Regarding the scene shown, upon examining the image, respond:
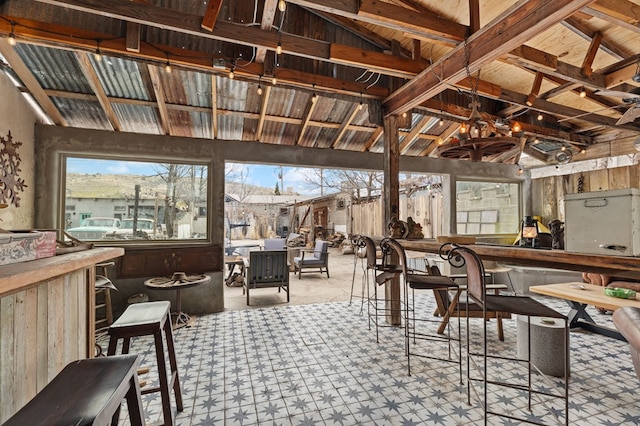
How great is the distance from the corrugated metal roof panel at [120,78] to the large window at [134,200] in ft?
3.35

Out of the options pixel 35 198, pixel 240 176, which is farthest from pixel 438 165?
pixel 240 176

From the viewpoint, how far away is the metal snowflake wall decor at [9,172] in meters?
3.20

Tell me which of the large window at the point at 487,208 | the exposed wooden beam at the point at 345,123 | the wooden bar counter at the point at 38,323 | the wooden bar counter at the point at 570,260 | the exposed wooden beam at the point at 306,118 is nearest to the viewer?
the wooden bar counter at the point at 38,323

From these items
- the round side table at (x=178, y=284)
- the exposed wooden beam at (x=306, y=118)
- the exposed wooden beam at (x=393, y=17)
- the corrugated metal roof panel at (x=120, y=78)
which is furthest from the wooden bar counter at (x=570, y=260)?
the corrugated metal roof panel at (x=120, y=78)

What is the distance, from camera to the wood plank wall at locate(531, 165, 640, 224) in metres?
5.52

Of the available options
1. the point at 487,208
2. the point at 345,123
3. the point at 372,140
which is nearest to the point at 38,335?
the point at 345,123

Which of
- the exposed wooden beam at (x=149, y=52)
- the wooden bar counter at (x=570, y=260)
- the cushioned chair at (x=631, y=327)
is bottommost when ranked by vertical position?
the cushioned chair at (x=631, y=327)

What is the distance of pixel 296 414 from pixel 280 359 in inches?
35.0

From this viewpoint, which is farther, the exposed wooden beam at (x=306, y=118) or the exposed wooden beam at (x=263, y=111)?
the exposed wooden beam at (x=306, y=118)

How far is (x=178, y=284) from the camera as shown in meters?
3.91

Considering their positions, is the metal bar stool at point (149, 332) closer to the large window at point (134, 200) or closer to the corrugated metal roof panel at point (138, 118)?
the large window at point (134, 200)

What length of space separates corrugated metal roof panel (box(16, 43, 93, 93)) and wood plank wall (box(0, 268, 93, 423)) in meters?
3.15

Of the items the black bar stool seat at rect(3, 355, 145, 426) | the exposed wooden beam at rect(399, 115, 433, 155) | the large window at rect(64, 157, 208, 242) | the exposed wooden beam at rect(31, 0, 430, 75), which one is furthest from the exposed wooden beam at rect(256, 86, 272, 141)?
the black bar stool seat at rect(3, 355, 145, 426)

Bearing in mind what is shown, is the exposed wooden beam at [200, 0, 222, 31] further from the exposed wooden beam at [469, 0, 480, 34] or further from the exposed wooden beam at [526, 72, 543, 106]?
the exposed wooden beam at [526, 72, 543, 106]
